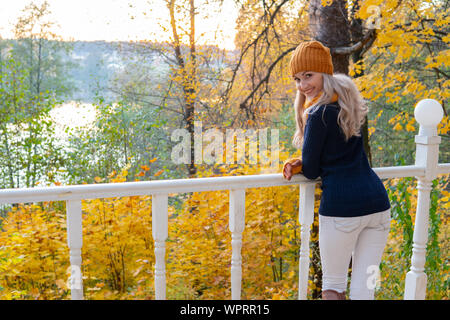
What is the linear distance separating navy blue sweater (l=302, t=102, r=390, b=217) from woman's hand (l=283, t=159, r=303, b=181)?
52 mm

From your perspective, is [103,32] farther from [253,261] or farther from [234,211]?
[234,211]

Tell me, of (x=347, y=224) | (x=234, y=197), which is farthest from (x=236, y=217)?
(x=347, y=224)

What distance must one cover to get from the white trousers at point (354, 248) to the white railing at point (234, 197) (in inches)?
6.6

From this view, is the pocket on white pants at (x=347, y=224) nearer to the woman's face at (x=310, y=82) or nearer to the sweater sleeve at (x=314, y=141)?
the sweater sleeve at (x=314, y=141)

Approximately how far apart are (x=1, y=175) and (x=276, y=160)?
673 centimetres

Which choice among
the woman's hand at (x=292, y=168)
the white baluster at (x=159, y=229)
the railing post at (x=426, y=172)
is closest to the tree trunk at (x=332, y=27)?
the railing post at (x=426, y=172)

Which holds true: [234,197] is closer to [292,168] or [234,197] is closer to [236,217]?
[236,217]

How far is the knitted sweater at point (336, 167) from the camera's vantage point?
172cm

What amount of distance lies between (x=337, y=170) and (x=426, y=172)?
2.44ft

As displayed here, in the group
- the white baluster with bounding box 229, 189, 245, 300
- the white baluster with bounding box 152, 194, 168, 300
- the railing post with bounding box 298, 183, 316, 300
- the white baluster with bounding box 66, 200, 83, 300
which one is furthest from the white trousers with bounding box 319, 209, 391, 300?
the white baluster with bounding box 66, 200, 83, 300

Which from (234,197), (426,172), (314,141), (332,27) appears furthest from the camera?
(332,27)

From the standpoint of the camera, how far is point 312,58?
70.2 inches

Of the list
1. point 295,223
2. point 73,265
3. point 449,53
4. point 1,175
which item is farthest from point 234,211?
point 1,175

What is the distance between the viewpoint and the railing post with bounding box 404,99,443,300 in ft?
7.06
